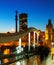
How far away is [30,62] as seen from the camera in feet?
32.2

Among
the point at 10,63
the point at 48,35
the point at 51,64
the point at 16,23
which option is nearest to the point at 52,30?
the point at 48,35

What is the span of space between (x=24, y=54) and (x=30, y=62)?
0.46m

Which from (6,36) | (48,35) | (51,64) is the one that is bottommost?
(51,64)

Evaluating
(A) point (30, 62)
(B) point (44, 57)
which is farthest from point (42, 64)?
(A) point (30, 62)

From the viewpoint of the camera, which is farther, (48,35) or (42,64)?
(48,35)

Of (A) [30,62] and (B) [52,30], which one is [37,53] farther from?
(B) [52,30]

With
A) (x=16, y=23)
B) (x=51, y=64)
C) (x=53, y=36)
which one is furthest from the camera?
(x=53, y=36)

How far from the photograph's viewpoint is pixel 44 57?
38.8 feet

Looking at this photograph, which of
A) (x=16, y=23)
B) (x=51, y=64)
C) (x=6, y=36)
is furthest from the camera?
(x=16, y=23)

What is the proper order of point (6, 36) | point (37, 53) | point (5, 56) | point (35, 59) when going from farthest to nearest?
point (37, 53) < point (35, 59) < point (5, 56) < point (6, 36)

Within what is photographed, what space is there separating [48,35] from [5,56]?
63.2m

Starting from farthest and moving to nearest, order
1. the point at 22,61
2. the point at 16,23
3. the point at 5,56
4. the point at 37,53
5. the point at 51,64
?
1. the point at 16,23
2. the point at 51,64
3. the point at 37,53
4. the point at 22,61
5. the point at 5,56

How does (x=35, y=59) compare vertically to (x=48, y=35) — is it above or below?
below

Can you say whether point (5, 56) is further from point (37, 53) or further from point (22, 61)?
point (37, 53)
